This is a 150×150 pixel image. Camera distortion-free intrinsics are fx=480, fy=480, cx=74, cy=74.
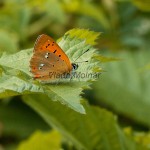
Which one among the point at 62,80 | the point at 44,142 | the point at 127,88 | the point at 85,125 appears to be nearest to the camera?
the point at 62,80

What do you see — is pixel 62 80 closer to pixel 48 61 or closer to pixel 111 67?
pixel 48 61

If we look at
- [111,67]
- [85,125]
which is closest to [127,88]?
[111,67]

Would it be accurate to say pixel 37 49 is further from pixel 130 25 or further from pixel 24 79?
pixel 130 25

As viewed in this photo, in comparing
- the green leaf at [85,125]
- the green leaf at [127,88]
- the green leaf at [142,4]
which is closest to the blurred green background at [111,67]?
the green leaf at [127,88]

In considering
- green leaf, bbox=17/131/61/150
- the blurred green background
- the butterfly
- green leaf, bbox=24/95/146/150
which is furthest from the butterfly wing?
the blurred green background

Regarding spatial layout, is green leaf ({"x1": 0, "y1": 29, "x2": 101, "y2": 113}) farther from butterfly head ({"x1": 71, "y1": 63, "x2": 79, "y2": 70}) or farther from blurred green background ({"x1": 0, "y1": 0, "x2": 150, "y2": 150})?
blurred green background ({"x1": 0, "y1": 0, "x2": 150, "y2": 150})

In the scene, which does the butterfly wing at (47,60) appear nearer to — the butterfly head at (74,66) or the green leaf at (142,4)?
the butterfly head at (74,66)
